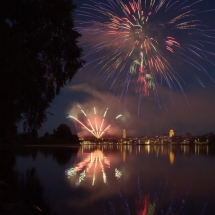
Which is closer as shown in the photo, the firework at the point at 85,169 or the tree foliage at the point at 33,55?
the tree foliage at the point at 33,55

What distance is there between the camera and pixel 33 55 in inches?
438

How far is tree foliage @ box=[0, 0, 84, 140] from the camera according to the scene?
9.69 meters

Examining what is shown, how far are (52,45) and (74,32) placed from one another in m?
1.10

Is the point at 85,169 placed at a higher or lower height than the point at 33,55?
lower

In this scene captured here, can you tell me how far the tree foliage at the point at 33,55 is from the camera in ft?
31.8

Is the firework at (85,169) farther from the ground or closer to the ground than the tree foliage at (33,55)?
closer to the ground

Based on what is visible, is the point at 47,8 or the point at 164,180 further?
the point at 164,180

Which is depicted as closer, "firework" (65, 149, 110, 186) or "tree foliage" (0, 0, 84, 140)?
"tree foliage" (0, 0, 84, 140)

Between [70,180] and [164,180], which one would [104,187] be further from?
[164,180]

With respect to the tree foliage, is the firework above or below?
below

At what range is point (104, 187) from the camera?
16.5m

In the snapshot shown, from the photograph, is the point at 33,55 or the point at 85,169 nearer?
the point at 33,55

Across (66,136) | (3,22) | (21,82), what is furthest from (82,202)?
(66,136)

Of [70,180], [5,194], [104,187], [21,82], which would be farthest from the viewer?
[70,180]
